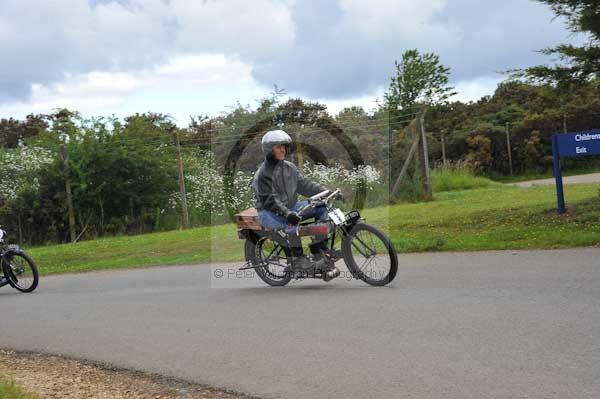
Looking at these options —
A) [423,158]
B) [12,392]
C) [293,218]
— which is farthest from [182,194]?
[12,392]

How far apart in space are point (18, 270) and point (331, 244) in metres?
5.82

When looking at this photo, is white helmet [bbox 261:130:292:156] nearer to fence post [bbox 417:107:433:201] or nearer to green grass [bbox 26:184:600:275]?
green grass [bbox 26:184:600:275]

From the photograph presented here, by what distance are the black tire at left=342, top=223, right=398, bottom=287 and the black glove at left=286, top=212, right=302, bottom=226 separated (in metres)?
0.61

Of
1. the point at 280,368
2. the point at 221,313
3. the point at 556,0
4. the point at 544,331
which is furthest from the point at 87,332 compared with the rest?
the point at 556,0

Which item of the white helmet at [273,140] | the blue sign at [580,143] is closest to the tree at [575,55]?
the blue sign at [580,143]

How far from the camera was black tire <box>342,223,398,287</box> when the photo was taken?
8391mm

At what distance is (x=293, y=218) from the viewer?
28.5ft

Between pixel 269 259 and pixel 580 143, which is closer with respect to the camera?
pixel 269 259

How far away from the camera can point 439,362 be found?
5242 mm

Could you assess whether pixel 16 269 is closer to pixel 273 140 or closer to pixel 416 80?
pixel 273 140

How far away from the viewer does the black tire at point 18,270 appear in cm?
1171

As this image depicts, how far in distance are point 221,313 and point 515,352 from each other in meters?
3.68

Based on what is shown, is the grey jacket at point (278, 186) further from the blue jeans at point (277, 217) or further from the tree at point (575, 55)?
the tree at point (575, 55)

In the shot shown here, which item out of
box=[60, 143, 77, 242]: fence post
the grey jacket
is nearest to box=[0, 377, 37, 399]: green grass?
the grey jacket
